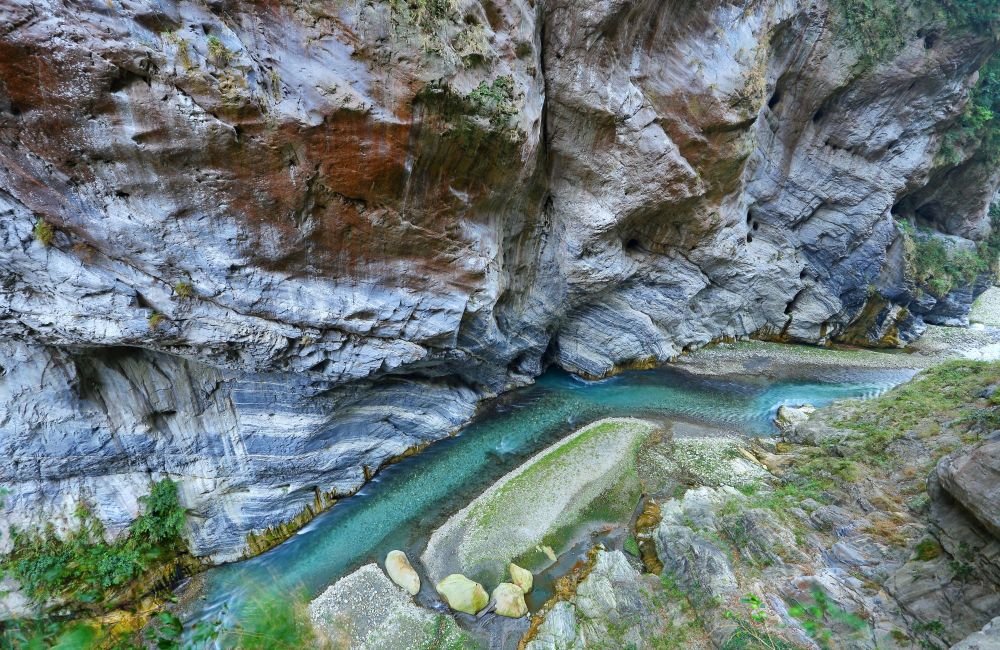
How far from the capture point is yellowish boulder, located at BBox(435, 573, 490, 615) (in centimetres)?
829

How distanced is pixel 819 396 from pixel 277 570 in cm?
1856

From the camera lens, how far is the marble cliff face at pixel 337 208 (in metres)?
6.94

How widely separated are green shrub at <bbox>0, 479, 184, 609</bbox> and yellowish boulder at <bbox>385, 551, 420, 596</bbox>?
4.46m

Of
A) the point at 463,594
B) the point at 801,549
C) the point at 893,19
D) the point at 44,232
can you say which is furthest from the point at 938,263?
the point at 44,232

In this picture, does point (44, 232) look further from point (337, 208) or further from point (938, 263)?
point (938, 263)

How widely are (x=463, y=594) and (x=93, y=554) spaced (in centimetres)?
721

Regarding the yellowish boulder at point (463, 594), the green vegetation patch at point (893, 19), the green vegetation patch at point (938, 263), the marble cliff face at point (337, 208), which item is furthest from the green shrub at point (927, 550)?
the green vegetation patch at point (938, 263)

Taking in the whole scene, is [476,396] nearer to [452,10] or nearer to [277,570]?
[277,570]

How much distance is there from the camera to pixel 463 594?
8375 mm

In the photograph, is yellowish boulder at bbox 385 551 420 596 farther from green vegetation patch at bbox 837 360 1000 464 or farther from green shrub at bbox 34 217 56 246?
green vegetation patch at bbox 837 360 1000 464

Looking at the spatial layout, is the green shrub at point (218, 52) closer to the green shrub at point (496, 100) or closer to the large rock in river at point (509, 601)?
the green shrub at point (496, 100)

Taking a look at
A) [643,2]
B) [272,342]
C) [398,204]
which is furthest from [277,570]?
[643,2]

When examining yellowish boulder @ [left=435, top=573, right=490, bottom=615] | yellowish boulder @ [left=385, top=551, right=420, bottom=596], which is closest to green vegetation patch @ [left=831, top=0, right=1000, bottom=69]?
yellowish boulder @ [left=435, top=573, right=490, bottom=615]

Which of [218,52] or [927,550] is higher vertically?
[218,52]
